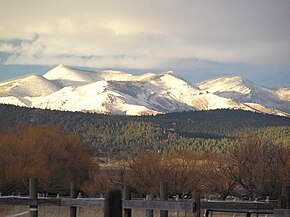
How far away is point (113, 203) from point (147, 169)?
1683 inches

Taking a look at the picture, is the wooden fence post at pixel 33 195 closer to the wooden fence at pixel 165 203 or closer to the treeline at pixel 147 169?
the wooden fence at pixel 165 203

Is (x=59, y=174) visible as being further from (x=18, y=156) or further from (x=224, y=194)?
(x=224, y=194)

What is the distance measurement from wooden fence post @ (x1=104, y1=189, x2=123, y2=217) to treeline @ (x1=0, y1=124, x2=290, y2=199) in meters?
26.2

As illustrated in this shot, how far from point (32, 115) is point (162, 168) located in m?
114

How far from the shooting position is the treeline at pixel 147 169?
1442 inches

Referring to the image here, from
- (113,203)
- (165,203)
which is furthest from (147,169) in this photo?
(113,203)

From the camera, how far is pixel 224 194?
109ft

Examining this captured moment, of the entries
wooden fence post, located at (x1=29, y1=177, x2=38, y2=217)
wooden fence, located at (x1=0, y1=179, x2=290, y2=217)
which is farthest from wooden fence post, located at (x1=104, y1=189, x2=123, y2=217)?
wooden fence post, located at (x1=29, y1=177, x2=38, y2=217)

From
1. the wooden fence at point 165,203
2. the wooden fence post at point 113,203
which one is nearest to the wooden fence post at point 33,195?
the wooden fence at point 165,203

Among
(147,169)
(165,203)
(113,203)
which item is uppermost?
(113,203)

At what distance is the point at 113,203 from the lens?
18.0 ft

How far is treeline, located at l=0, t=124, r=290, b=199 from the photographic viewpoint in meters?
36.6

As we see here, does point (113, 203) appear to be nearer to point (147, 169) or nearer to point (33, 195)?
point (33, 195)

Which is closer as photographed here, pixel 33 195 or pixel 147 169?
pixel 33 195
